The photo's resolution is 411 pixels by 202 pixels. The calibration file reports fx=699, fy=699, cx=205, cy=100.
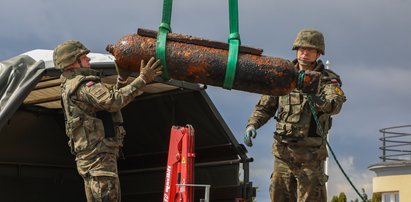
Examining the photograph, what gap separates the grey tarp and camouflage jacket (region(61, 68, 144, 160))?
4.48ft

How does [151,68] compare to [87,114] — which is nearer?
[151,68]

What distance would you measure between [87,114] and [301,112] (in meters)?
1.65

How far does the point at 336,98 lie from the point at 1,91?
3.43 meters

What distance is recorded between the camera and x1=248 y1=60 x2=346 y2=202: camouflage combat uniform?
16.9 ft

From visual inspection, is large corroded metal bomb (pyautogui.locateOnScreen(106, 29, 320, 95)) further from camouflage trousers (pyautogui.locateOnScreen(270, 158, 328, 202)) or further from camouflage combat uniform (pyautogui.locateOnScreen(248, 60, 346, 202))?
camouflage trousers (pyautogui.locateOnScreen(270, 158, 328, 202))

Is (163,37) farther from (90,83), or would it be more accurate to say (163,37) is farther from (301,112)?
(301,112)

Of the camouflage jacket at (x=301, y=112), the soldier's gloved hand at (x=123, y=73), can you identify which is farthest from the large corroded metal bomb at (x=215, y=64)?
the camouflage jacket at (x=301, y=112)

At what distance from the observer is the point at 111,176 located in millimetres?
5371

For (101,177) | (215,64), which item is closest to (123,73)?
(215,64)

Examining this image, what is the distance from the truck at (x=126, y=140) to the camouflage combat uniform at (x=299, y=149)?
8.62ft

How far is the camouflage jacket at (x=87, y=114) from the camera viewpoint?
5.27 metres

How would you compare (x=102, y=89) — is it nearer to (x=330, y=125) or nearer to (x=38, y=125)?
(x=330, y=125)

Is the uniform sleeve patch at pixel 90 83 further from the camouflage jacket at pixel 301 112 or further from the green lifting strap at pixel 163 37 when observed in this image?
the camouflage jacket at pixel 301 112

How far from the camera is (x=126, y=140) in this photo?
10.3 meters
